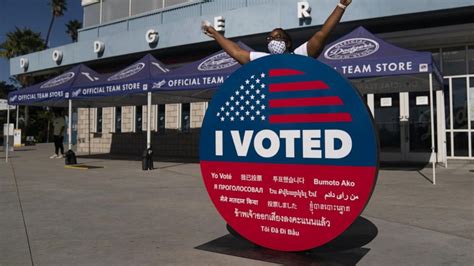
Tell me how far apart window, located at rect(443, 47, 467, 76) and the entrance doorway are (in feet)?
3.22

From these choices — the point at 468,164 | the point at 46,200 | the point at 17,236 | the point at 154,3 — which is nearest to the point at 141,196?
the point at 46,200

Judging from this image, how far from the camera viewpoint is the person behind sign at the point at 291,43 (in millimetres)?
3344

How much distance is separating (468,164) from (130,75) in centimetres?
1031

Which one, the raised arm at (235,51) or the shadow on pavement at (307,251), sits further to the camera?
the raised arm at (235,51)

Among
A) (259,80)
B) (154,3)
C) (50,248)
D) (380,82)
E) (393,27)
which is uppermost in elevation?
(154,3)

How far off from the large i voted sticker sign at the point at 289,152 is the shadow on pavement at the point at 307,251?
0.91 feet

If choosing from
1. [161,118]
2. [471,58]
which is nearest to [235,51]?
[471,58]

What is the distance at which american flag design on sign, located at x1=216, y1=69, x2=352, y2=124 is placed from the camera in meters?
3.06

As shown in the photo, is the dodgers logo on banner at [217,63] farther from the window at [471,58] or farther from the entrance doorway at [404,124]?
the window at [471,58]

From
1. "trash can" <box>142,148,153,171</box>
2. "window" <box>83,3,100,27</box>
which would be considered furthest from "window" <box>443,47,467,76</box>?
"window" <box>83,3,100,27</box>

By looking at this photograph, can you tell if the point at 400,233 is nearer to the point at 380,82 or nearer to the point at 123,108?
the point at 380,82

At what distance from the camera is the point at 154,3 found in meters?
18.6

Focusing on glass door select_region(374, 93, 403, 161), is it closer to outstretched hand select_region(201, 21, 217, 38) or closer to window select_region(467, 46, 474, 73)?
window select_region(467, 46, 474, 73)

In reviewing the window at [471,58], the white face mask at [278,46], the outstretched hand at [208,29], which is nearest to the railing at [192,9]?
the window at [471,58]
